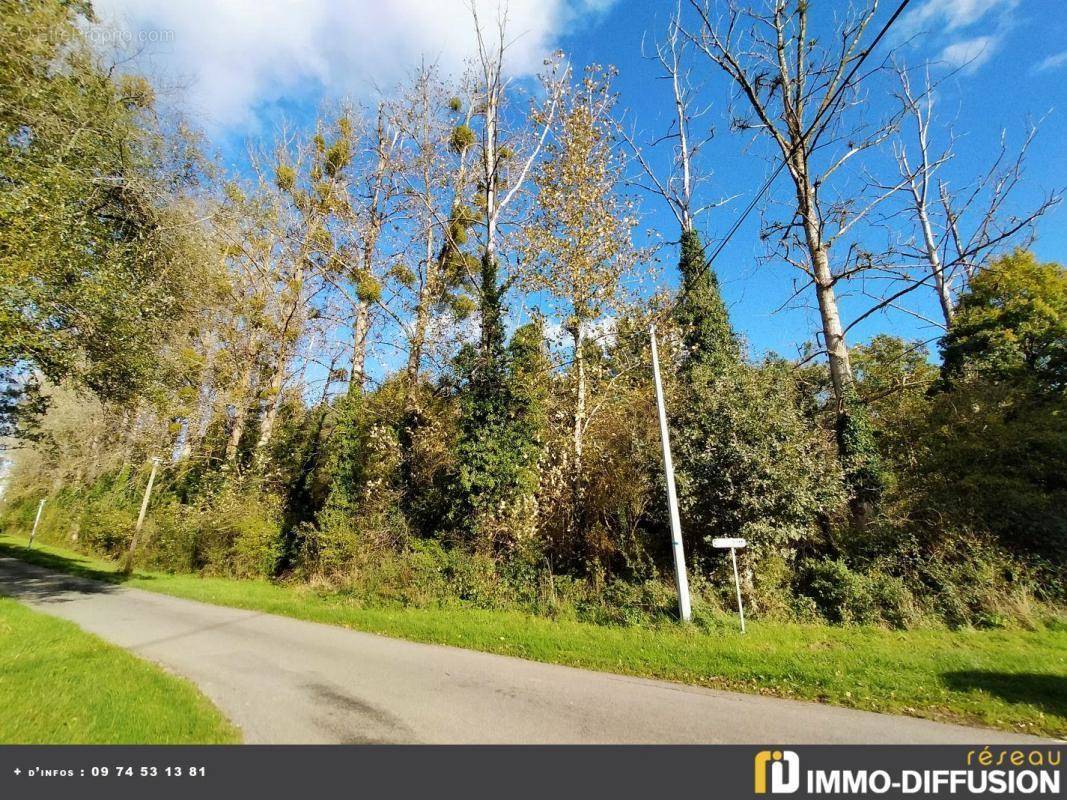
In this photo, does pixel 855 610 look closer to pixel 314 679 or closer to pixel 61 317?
pixel 314 679

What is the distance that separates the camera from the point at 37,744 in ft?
13.6

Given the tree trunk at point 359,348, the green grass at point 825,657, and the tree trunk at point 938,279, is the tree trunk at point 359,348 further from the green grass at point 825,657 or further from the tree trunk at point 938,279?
the tree trunk at point 938,279

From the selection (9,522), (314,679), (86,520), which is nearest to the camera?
(314,679)

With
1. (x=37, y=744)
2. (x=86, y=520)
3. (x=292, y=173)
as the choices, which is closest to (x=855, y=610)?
(x=37, y=744)

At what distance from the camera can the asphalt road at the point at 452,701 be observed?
4.66 meters

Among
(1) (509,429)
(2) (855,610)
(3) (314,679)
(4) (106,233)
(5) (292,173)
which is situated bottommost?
(3) (314,679)
